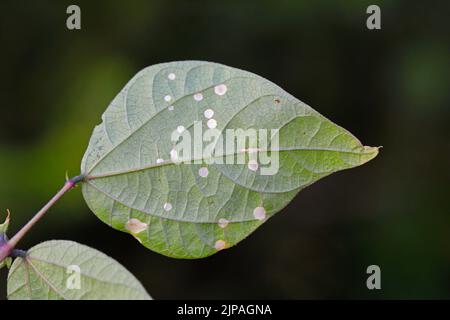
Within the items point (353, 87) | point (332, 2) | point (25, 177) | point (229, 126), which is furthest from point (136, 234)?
point (353, 87)

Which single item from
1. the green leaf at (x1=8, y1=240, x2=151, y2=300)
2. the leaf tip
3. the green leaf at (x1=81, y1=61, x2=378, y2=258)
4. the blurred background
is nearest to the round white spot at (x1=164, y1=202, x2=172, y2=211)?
the green leaf at (x1=81, y1=61, x2=378, y2=258)

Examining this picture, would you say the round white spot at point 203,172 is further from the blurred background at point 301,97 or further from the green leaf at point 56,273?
the blurred background at point 301,97

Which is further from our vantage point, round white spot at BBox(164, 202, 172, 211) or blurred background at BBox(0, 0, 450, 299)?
blurred background at BBox(0, 0, 450, 299)

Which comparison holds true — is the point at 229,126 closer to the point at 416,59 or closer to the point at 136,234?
the point at 136,234

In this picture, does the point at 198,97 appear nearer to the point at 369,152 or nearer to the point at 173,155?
the point at 173,155

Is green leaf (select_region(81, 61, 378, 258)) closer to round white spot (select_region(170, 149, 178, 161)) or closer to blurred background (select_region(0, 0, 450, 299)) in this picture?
round white spot (select_region(170, 149, 178, 161))

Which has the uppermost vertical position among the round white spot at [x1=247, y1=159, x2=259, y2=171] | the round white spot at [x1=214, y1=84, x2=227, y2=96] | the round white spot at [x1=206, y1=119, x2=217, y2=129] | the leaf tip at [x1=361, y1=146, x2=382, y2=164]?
the round white spot at [x1=214, y1=84, x2=227, y2=96]

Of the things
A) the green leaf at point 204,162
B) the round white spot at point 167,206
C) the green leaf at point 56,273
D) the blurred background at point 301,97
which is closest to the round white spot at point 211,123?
the green leaf at point 204,162
